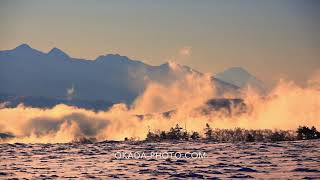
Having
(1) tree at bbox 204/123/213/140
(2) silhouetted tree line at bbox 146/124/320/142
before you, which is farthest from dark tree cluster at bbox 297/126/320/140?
(1) tree at bbox 204/123/213/140

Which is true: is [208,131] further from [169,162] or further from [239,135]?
[169,162]

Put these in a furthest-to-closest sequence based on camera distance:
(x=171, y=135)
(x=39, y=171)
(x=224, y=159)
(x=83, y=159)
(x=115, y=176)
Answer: (x=171, y=135) < (x=83, y=159) < (x=224, y=159) < (x=39, y=171) < (x=115, y=176)

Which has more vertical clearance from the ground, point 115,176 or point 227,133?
point 227,133

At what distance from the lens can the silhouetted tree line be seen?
1887 inches

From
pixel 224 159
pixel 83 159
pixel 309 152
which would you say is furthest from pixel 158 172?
pixel 309 152

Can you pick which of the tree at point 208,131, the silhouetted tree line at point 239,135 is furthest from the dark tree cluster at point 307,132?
the tree at point 208,131

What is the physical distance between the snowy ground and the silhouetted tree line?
7768 mm

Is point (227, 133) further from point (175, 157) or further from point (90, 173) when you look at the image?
point (90, 173)

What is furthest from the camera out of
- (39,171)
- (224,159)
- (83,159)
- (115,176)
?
(83,159)

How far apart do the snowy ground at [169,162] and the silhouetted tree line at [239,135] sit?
777 cm

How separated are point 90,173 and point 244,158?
31.2 feet

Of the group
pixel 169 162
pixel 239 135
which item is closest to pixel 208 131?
pixel 239 135

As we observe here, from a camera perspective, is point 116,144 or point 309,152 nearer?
point 309,152

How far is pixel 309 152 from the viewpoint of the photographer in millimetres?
32750
